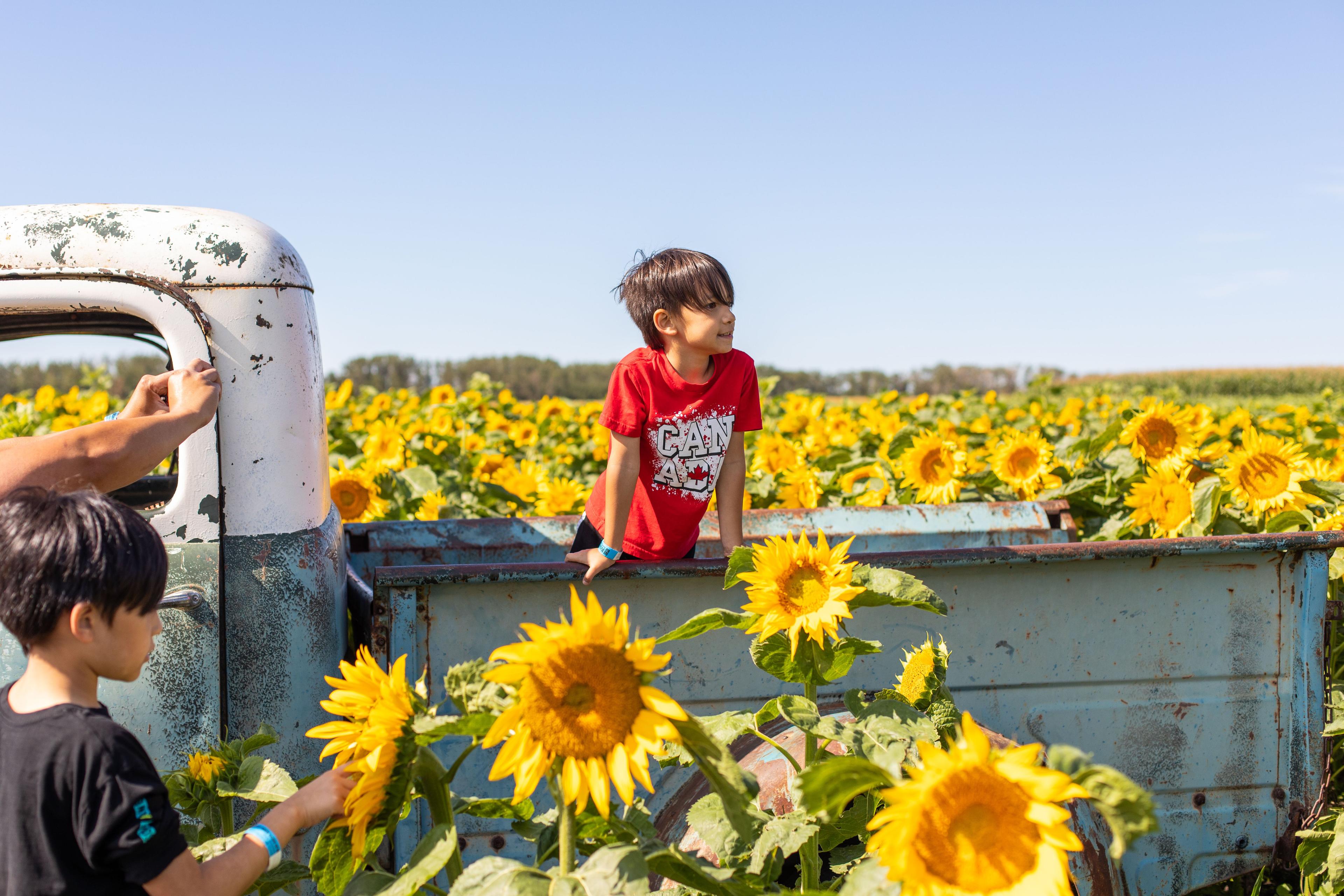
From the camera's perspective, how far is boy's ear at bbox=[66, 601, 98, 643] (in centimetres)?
134

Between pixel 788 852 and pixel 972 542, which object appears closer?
pixel 788 852

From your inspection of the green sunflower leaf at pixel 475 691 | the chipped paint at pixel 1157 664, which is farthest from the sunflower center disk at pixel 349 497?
the green sunflower leaf at pixel 475 691

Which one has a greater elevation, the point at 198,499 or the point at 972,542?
the point at 198,499

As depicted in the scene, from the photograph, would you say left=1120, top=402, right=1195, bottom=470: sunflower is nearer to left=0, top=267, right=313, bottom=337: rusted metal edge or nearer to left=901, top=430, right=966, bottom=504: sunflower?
left=901, top=430, right=966, bottom=504: sunflower

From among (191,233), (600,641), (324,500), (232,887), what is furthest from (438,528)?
(600,641)

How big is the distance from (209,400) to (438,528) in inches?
74.1

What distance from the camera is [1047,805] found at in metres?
1.02

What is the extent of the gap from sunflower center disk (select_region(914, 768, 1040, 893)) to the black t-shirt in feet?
3.12

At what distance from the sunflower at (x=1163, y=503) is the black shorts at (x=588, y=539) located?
1.56 m

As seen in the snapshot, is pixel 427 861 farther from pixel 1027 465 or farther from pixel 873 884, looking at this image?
pixel 1027 465

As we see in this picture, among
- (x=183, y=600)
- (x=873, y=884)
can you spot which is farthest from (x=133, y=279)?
(x=873, y=884)

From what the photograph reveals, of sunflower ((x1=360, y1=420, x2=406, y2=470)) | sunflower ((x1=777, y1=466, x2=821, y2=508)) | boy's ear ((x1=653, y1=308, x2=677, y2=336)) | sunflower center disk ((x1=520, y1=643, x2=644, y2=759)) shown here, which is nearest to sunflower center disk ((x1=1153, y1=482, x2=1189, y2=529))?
sunflower ((x1=777, y1=466, x2=821, y2=508))

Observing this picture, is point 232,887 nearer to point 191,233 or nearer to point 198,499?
point 198,499

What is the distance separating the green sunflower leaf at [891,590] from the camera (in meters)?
1.62
